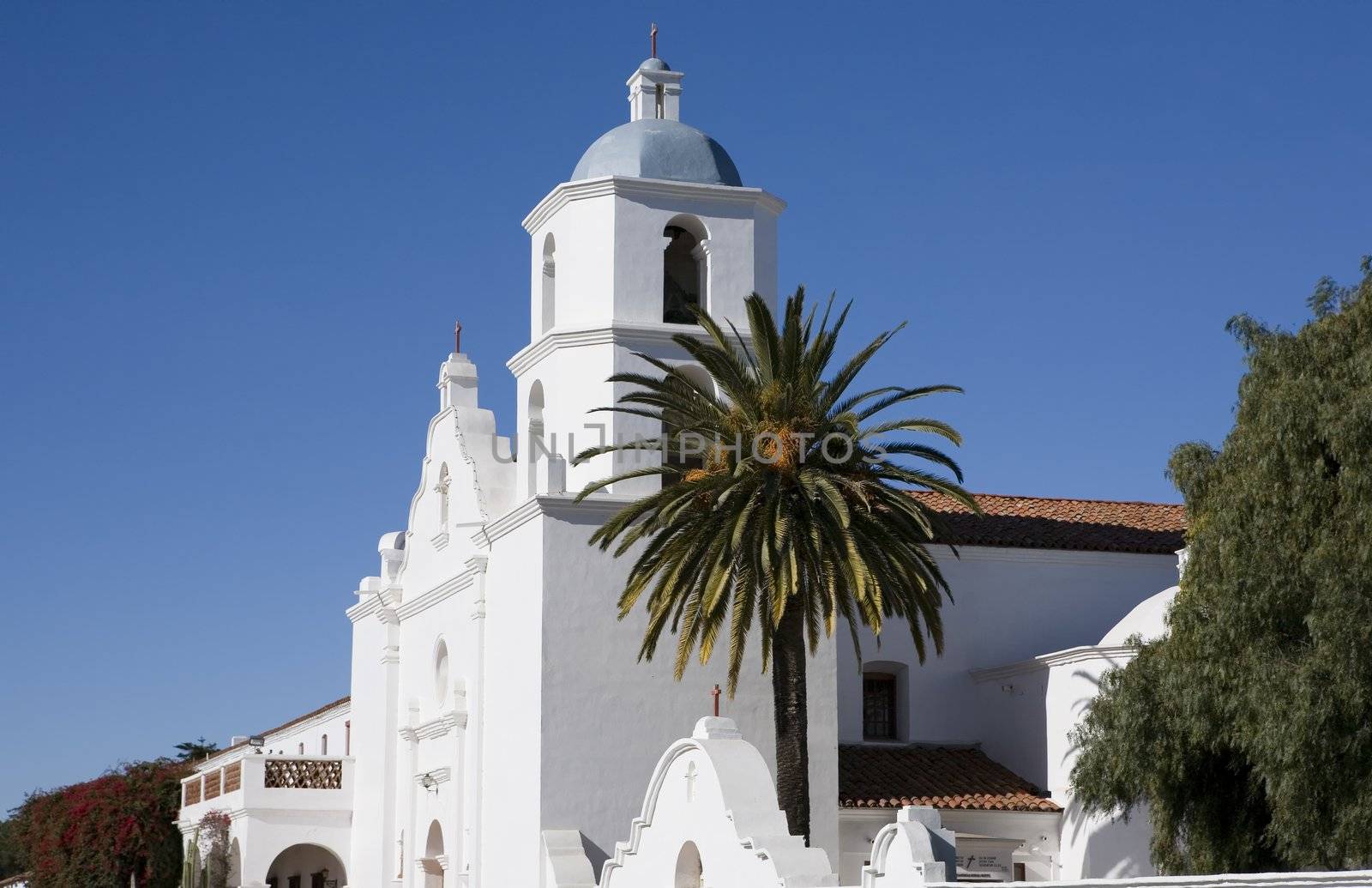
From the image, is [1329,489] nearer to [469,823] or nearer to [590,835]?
[590,835]

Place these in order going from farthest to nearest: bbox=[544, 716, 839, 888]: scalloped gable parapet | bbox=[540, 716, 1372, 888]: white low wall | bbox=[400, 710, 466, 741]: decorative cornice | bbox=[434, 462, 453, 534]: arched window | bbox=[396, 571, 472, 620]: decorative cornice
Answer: bbox=[434, 462, 453, 534]: arched window < bbox=[396, 571, 472, 620]: decorative cornice < bbox=[400, 710, 466, 741]: decorative cornice < bbox=[544, 716, 839, 888]: scalloped gable parapet < bbox=[540, 716, 1372, 888]: white low wall

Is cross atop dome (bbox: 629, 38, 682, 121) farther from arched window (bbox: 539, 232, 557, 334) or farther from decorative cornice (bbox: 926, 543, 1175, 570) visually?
decorative cornice (bbox: 926, 543, 1175, 570)

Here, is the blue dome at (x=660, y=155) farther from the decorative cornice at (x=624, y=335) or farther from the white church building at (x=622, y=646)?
the decorative cornice at (x=624, y=335)

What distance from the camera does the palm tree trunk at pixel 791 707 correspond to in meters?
26.2

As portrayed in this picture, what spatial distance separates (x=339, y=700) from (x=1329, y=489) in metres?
28.0

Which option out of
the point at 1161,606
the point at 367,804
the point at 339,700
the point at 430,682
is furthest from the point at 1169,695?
the point at 339,700

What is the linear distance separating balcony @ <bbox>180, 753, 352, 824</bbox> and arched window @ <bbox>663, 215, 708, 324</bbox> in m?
13.4

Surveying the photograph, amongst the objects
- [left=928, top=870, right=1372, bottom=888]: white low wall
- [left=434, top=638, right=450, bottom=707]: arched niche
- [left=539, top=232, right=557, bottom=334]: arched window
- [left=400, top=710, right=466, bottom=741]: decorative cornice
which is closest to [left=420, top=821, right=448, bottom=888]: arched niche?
[left=400, top=710, right=466, bottom=741]: decorative cornice

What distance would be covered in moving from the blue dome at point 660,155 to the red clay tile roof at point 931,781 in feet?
33.0

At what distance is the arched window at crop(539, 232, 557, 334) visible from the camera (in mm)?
31352

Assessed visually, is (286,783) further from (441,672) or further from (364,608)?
(441,672)

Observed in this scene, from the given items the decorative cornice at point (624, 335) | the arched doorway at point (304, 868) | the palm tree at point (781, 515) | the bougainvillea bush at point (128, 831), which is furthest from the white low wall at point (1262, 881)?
the bougainvillea bush at point (128, 831)

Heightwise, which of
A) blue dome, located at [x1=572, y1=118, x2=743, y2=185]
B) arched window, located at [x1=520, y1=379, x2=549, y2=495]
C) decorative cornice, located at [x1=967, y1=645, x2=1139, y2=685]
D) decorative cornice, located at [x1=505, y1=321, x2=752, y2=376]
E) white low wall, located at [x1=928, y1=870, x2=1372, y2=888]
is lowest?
white low wall, located at [x1=928, y1=870, x2=1372, y2=888]

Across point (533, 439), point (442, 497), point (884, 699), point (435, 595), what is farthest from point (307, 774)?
point (884, 699)
